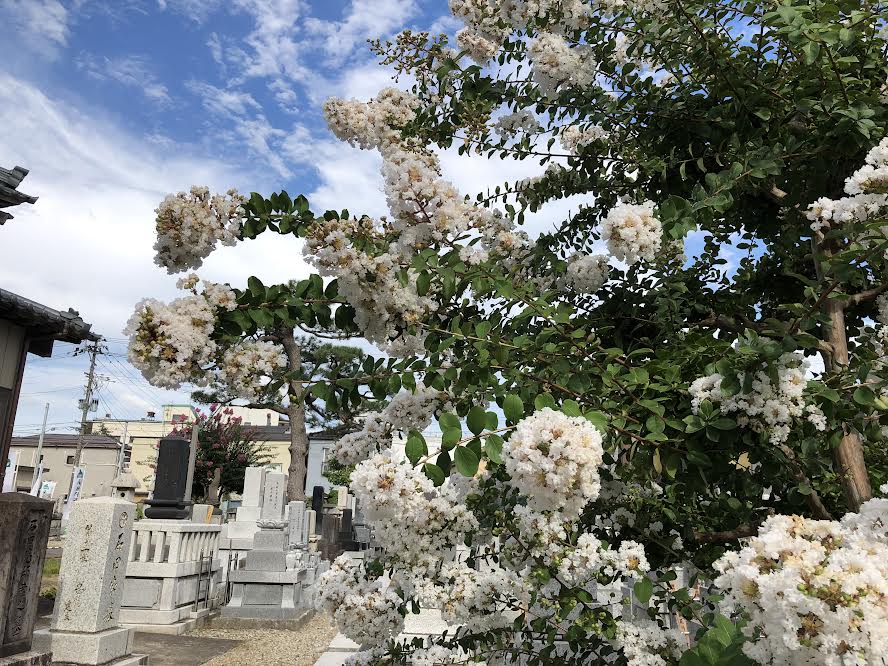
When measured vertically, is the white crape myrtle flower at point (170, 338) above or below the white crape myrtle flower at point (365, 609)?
above

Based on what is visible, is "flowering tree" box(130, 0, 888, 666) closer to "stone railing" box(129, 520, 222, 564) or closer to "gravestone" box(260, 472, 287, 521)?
"stone railing" box(129, 520, 222, 564)

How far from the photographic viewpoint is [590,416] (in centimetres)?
195

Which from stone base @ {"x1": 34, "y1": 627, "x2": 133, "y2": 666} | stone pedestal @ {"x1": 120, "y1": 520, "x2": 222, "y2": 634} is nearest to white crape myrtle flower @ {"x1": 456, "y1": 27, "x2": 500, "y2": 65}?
stone base @ {"x1": 34, "y1": 627, "x2": 133, "y2": 666}

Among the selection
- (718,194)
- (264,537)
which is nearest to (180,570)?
(264,537)

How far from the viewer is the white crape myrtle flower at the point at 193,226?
2340 mm

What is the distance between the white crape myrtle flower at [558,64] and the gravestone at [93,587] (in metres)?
6.48

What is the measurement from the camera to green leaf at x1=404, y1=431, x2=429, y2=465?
6.08 ft

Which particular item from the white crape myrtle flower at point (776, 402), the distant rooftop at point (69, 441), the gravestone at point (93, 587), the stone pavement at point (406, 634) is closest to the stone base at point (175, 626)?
the gravestone at point (93, 587)

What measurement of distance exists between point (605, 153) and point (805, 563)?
9.09 feet

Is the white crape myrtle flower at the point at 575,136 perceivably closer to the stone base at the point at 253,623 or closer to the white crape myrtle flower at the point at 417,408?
the white crape myrtle flower at the point at 417,408

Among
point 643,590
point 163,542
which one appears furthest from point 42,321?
point 643,590

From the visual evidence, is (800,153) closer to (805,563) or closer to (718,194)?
(718,194)

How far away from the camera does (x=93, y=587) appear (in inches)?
246

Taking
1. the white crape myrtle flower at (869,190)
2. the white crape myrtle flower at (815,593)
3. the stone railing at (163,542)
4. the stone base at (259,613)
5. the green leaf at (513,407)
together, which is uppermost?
the white crape myrtle flower at (869,190)
